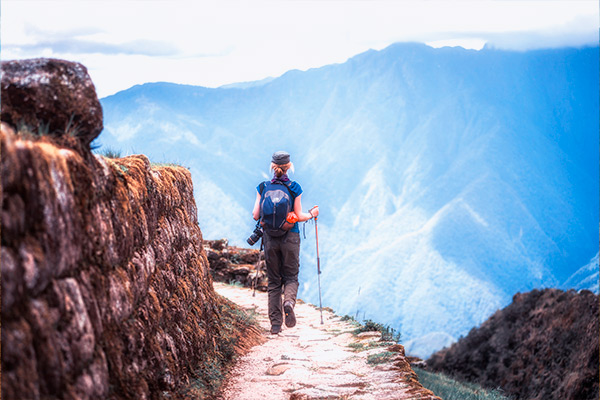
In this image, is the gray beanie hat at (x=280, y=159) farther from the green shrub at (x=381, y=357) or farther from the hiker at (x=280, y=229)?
the green shrub at (x=381, y=357)

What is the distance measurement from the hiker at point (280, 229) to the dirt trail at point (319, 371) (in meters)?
0.68

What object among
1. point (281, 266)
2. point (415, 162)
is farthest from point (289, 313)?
point (415, 162)

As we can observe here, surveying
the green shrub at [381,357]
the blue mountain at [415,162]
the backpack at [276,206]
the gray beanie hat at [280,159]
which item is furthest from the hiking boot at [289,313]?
the blue mountain at [415,162]

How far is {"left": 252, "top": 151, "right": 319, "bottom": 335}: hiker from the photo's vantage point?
946 centimetres

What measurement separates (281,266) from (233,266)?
725 cm

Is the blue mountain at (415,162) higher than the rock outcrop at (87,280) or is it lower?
higher

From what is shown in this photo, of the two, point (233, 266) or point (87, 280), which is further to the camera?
point (233, 266)

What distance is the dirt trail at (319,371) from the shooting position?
675 centimetres

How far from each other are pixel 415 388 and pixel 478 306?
10968 centimetres

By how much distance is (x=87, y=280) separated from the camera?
4.22m

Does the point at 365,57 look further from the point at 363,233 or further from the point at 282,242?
the point at 282,242

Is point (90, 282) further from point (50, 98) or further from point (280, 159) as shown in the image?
point (280, 159)

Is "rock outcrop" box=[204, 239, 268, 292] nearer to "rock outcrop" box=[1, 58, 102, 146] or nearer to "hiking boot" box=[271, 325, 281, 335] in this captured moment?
"hiking boot" box=[271, 325, 281, 335]

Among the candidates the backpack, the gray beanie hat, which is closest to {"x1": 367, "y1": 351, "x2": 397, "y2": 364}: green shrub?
the backpack
